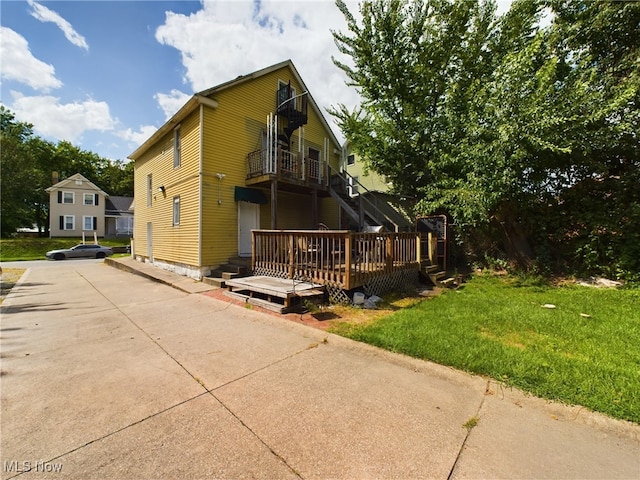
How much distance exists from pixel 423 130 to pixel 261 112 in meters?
6.65

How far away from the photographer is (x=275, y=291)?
589cm

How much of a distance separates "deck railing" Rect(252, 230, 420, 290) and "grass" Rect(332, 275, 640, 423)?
1301 mm

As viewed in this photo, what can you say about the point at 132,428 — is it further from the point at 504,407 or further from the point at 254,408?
the point at 504,407

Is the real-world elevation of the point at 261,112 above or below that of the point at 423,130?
above

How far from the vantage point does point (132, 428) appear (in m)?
2.29

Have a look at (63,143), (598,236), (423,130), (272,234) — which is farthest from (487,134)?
(63,143)

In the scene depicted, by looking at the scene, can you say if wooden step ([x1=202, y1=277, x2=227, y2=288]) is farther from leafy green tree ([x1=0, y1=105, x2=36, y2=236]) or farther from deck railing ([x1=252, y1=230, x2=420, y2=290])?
leafy green tree ([x1=0, y1=105, x2=36, y2=236])

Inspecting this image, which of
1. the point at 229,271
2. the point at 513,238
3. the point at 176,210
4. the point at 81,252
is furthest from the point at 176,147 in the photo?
the point at 81,252

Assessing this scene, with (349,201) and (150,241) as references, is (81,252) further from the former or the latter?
(349,201)

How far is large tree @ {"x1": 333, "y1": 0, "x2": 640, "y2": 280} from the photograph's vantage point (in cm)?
702

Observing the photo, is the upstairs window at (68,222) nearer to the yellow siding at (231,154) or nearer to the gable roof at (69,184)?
the gable roof at (69,184)

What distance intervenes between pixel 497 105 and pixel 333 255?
6560 mm

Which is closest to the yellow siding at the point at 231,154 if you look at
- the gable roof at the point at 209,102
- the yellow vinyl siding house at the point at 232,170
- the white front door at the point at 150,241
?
the yellow vinyl siding house at the point at 232,170

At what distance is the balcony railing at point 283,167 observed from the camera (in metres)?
9.60
